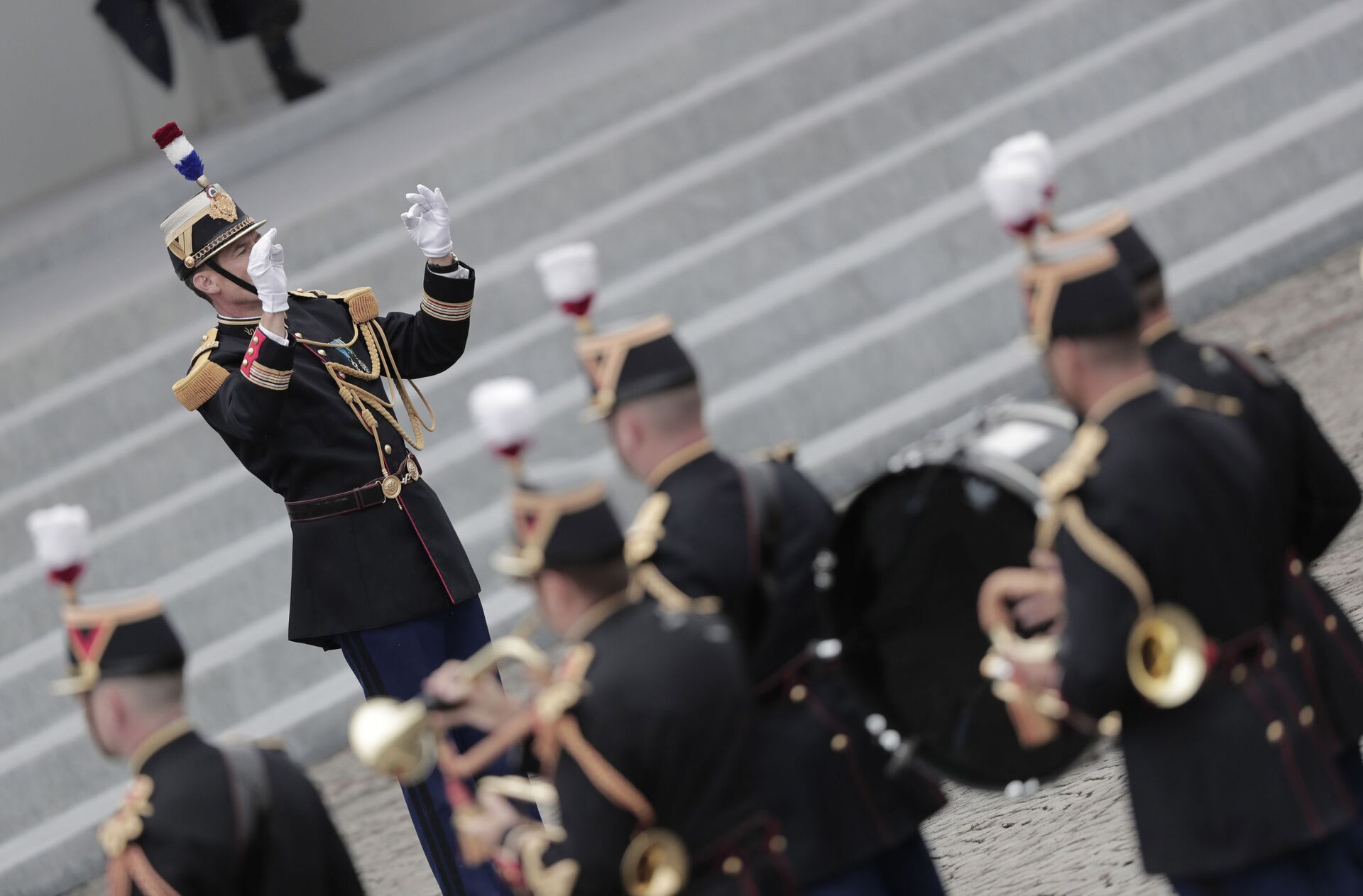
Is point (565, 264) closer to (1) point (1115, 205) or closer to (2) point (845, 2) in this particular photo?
(1) point (1115, 205)

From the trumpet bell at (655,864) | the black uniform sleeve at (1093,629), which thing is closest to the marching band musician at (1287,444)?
the black uniform sleeve at (1093,629)

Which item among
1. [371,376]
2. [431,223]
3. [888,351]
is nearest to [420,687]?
[371,376]

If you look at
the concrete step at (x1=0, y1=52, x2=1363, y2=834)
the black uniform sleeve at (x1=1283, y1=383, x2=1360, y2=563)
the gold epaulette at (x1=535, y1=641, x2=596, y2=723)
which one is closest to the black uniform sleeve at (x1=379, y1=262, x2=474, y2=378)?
the gold epaulette at (x1=535, y1=641, x2=596, y2=723)

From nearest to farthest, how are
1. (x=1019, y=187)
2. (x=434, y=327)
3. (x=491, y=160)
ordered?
(x=1019, y=187), (x=434, y=327), (x=491, y=160)

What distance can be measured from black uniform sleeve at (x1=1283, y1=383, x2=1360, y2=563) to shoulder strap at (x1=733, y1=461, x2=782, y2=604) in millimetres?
942

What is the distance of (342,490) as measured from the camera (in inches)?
186

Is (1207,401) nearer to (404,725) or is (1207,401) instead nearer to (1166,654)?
(1166,654)

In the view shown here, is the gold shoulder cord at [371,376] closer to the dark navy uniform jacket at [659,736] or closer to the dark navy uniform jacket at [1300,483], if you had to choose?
the dark navy uniform jacket at [659,736]

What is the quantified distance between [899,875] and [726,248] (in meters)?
5.03

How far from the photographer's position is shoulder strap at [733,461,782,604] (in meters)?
3.27

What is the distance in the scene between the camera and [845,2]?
9.16m

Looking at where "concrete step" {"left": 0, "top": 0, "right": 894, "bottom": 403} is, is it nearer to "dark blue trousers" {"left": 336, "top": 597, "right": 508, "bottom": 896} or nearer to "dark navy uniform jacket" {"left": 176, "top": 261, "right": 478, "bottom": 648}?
"dark navy uniform jacket" {"left": 176, "top": 261, "right": 478, "bottom": 648}

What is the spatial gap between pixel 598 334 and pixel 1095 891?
1.86 meters

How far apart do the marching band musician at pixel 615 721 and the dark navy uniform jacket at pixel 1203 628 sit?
574mm
